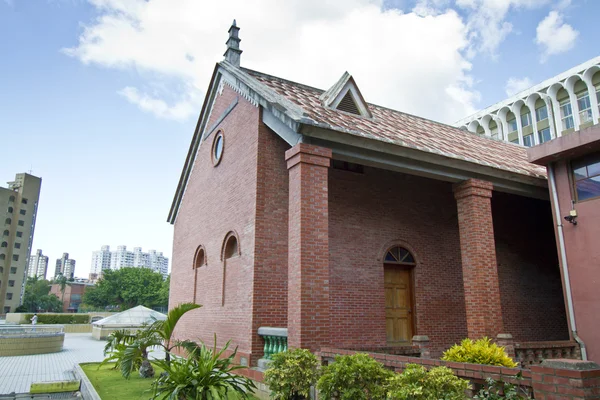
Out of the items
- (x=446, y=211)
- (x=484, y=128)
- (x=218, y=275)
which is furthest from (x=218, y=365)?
(x=484, y=128)

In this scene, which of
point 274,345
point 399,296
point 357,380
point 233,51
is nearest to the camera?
point 357,380

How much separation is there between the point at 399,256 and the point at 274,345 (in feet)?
15.7

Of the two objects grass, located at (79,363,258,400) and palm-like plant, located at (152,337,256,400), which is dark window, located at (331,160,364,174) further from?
palm-like plant, located at (152,337,256,400)

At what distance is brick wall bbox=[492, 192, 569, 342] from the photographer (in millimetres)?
13930

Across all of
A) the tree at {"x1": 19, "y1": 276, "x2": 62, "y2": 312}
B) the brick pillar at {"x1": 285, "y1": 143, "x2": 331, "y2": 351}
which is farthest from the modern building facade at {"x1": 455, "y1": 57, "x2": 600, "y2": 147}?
the tree at {"x1": 19, "y1": 276, "x2": 62, "y2": 312}

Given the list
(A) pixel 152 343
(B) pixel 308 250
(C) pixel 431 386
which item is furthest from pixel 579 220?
(A) pixel 152 343

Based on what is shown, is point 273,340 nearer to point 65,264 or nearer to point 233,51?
point 233,51

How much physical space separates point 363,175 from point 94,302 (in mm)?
65781

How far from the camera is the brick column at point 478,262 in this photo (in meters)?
9.77

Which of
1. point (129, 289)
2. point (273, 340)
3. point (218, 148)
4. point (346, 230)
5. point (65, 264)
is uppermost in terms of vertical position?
point (65, 264)

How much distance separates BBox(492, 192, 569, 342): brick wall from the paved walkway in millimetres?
12840

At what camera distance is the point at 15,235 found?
7256 centimetres

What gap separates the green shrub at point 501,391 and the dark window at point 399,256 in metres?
7.28

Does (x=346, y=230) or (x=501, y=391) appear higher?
(x=346, y=230)
